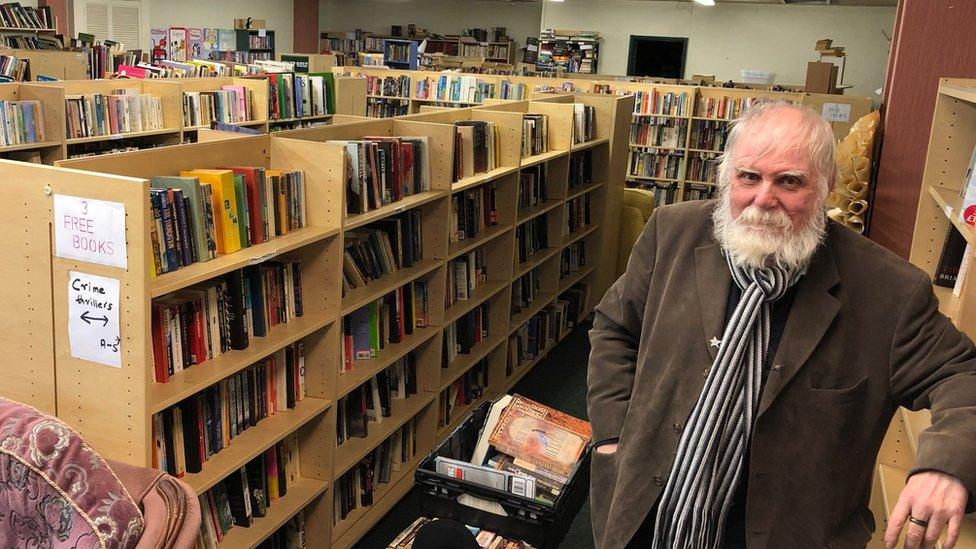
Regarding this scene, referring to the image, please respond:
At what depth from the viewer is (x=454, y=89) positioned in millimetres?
9656

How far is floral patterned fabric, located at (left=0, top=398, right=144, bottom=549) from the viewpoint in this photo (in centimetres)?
188

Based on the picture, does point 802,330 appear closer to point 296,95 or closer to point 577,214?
point 577,214

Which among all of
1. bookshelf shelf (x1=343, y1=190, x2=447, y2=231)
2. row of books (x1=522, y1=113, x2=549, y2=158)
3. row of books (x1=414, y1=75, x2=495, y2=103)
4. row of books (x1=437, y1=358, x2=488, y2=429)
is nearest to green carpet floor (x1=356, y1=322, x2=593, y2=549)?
row of books (x1=437, y1=358, x2=488, y2=429)

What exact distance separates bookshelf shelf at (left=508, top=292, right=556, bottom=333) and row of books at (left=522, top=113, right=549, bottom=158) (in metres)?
0.98

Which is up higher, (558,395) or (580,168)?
(580,168)

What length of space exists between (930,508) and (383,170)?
259 centimetres

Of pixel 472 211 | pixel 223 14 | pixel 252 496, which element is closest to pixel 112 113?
pixel 472 211

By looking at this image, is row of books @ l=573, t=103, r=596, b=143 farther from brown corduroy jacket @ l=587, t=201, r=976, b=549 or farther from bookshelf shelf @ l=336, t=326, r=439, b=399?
brown corduroy jacket @ l=587, t=201, r=976, b=549

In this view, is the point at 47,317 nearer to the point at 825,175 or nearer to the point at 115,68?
the point at 825,175

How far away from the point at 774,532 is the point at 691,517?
163mm

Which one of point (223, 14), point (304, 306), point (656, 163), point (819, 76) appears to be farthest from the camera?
point (223, 14)

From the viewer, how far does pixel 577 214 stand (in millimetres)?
6340

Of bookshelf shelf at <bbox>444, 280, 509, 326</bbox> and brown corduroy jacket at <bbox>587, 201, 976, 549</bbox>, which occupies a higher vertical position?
brown corduroy jacket at <bbox>587, 201, 976, 549</bbox>

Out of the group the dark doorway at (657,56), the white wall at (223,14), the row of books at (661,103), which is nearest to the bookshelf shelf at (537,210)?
the row of books at (661,103)
